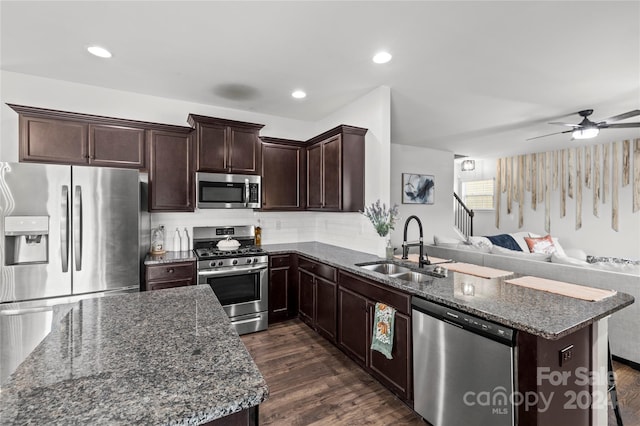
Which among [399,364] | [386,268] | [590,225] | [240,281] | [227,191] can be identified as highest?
[227,191]

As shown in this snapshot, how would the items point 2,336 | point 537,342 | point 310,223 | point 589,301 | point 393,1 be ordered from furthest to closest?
point 310,223, point 2,336, point 393,1, point 589,301, point 537,342

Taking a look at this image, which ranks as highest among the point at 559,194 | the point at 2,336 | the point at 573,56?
the point at 573,56

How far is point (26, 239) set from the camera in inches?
95.6

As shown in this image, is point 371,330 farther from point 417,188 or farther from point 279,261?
point 417,188

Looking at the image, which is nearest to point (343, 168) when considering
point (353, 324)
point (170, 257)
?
point (353, 324)

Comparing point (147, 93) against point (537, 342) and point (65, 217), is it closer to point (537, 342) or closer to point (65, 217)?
point (65, 217)

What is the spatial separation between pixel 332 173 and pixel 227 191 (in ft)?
4.35

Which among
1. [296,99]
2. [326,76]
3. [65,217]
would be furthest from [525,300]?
[65,217]

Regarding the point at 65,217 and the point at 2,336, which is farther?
the point at 65,217

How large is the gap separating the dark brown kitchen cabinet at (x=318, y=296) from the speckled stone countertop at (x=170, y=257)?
4.23 ft

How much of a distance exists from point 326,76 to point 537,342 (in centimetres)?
277

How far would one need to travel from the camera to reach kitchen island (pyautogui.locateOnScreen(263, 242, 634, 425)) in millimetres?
1396

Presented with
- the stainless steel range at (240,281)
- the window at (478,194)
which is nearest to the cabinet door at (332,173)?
the stainless steel range at (240,281)

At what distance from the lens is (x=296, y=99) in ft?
12.0
